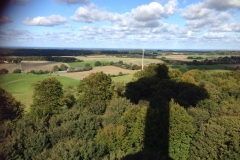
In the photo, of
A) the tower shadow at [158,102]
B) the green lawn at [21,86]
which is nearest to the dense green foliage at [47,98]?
the green lawn at [21,86]

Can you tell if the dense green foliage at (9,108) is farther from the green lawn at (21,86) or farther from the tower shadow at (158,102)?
the tower shadow at (158,102)

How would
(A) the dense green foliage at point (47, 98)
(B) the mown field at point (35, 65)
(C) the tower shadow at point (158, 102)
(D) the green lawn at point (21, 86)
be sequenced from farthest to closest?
(B) the mown field at point (35, 65), (D) the green lawn at point (21, 86), (A) the dense green foliage at point (47, 98), (C) the tower shadow at point (158, 102)

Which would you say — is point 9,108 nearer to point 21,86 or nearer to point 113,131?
point 113,131

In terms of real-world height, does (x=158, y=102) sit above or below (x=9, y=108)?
below

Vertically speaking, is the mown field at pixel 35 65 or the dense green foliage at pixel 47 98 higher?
the mown field at pixel 35 65

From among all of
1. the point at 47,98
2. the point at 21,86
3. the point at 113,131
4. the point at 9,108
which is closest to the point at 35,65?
the point at 21,86

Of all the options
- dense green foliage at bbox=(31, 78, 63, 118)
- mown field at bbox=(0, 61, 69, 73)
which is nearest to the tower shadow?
dense green foliage at bbox=(31, 78, 63, 118)

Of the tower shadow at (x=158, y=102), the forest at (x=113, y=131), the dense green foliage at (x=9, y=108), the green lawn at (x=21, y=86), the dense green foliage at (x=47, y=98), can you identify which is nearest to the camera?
the forest at (x=113, y=131)

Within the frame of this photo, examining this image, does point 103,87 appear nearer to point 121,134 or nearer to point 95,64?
point 121,134

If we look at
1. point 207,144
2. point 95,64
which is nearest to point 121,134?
point 207,144
